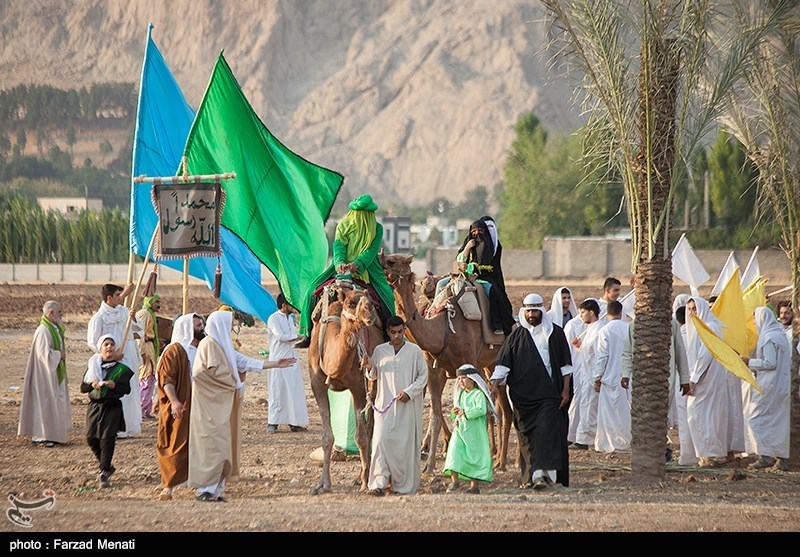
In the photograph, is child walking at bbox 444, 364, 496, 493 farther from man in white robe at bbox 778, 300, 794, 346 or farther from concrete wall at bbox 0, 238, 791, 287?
concrete wall at bbox 0, 238, 791, 287

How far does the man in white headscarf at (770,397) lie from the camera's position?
11.5 metres

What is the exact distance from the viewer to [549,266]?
168 feet

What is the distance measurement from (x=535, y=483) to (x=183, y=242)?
382 cm

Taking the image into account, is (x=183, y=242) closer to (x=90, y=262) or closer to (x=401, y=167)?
(x=90, y=262)

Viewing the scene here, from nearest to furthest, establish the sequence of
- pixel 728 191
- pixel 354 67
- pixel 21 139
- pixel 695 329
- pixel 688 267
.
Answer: pixel 695 329
pixel 688 267
pixel 728 191
pixel 354 67
pixel 21 139

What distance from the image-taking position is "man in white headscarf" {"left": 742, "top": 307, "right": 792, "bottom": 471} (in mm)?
11453

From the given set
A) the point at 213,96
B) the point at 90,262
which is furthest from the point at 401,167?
the point at 213,96

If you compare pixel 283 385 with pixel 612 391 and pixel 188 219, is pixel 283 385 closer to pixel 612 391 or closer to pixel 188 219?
pixel 188 219

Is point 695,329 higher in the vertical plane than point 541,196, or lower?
lower

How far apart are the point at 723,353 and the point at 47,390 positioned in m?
6.78

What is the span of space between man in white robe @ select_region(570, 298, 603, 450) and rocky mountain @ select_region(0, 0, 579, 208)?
292 ft

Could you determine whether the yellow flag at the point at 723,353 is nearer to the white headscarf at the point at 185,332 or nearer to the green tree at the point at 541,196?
the white headscarf at the point at 185,332

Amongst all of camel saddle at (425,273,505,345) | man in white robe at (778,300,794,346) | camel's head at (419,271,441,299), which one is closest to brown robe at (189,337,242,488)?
camel saddle at (425,273,505,345)

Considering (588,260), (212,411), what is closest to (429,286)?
(212,411)
